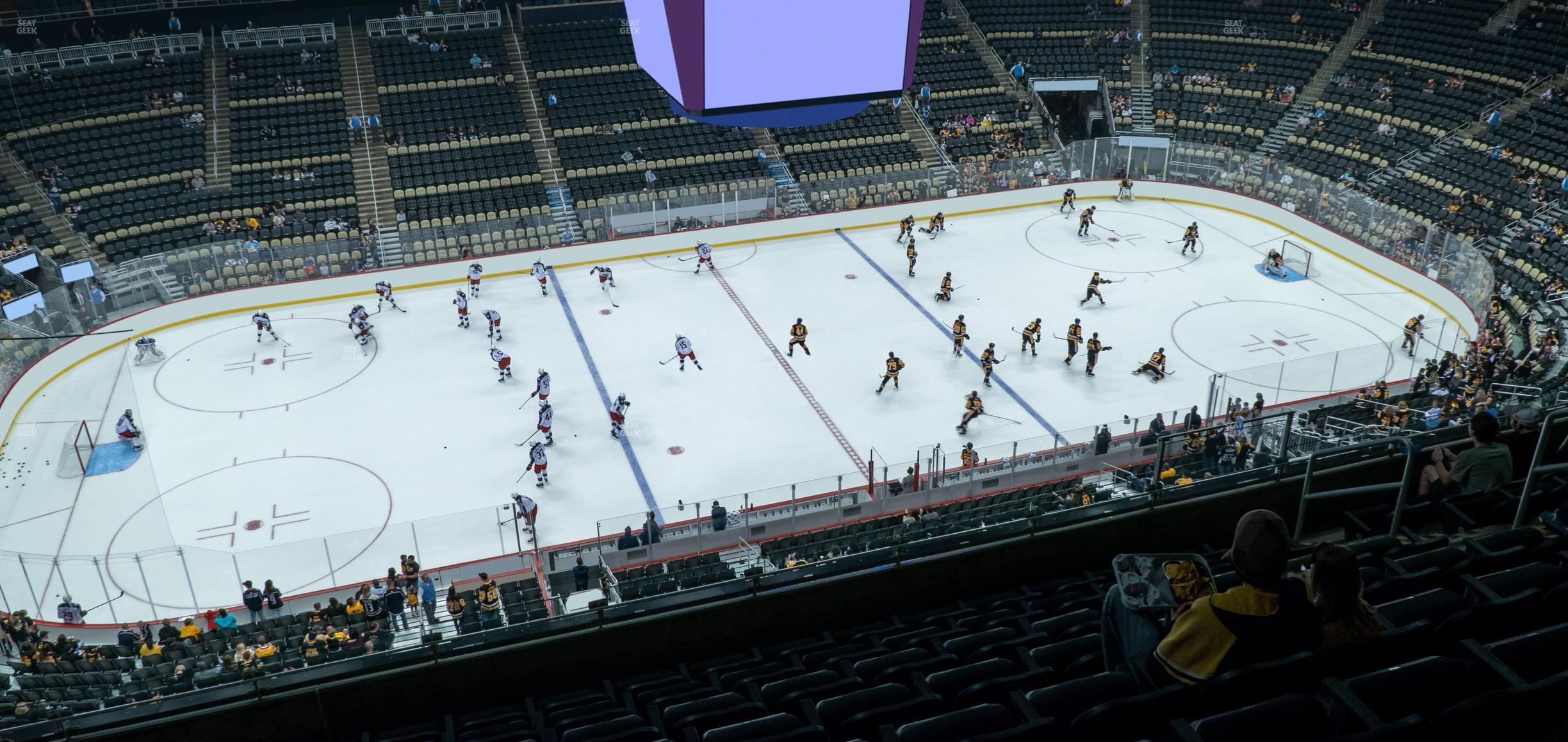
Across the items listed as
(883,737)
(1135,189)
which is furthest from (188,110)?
(883,737)

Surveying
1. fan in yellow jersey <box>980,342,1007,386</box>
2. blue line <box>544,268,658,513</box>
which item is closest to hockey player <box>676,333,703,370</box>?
blue line <box>544,268,658,513</box>

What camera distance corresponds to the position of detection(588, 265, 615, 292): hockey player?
89.1 feet

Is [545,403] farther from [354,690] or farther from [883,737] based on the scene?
[883,737]

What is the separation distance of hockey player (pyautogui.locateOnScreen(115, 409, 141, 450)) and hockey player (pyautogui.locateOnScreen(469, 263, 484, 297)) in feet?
27.6

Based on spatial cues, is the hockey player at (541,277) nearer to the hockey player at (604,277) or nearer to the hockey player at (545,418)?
the hockey player at (604,277)

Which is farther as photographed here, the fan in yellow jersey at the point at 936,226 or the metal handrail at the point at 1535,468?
the fan in yellow jersey at the point at 936,226

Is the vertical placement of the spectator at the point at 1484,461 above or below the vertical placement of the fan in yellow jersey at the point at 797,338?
above

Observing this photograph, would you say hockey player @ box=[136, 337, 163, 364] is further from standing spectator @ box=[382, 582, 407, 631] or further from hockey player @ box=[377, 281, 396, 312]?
standing spectator @ box=[382, 582, 407, 631]

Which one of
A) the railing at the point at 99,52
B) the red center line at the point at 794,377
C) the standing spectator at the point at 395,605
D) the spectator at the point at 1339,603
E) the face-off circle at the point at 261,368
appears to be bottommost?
the red center line at the point at 794,377

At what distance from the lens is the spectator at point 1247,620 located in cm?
439

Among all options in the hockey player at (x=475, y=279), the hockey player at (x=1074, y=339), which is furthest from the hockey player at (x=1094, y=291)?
the hockey player at (x=475, y=279)

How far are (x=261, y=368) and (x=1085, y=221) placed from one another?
21.4 m

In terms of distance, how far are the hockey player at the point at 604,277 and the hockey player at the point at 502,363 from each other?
449 cm

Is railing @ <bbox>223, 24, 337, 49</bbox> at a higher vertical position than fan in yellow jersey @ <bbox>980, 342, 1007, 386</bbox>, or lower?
higher
